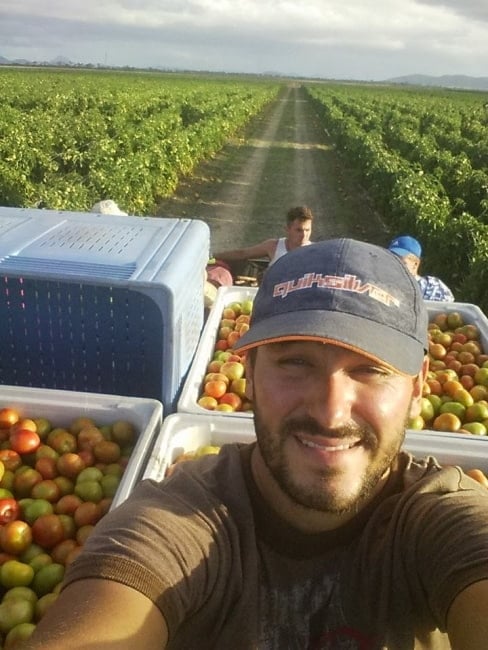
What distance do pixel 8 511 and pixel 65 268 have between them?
46.1 inches

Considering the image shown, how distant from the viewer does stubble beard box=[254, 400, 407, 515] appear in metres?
1.61

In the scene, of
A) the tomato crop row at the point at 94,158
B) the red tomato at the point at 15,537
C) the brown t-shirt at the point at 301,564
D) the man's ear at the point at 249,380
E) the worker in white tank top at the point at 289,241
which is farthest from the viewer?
the tomato crop row at the point at 94,158

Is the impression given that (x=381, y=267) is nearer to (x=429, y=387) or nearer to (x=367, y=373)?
(x=367, y=373)

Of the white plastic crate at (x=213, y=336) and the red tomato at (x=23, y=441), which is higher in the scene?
the white plastic crate at (x=213, y=336)

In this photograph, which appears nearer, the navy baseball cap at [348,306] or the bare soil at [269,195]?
the navy baseball cap at [348,306]

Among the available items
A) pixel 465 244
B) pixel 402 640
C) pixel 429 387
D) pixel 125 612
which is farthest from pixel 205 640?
pixel 465 244

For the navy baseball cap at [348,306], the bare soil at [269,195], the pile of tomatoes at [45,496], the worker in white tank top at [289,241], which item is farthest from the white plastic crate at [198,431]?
the bare soil at [269,195]

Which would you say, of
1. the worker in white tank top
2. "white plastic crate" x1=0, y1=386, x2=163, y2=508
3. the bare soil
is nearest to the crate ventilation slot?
"white plastic crate" x1=0, y1=386, x2=163, y2=508

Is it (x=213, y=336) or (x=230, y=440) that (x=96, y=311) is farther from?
(x=213, y=336)

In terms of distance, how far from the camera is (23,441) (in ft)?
10.2

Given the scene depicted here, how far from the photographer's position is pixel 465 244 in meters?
9.70

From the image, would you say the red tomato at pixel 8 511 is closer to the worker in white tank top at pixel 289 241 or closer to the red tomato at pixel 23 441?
the red tomato at pixel 23 441

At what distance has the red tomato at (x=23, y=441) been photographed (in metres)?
3.10

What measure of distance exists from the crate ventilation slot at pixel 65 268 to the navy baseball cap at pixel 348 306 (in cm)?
147
